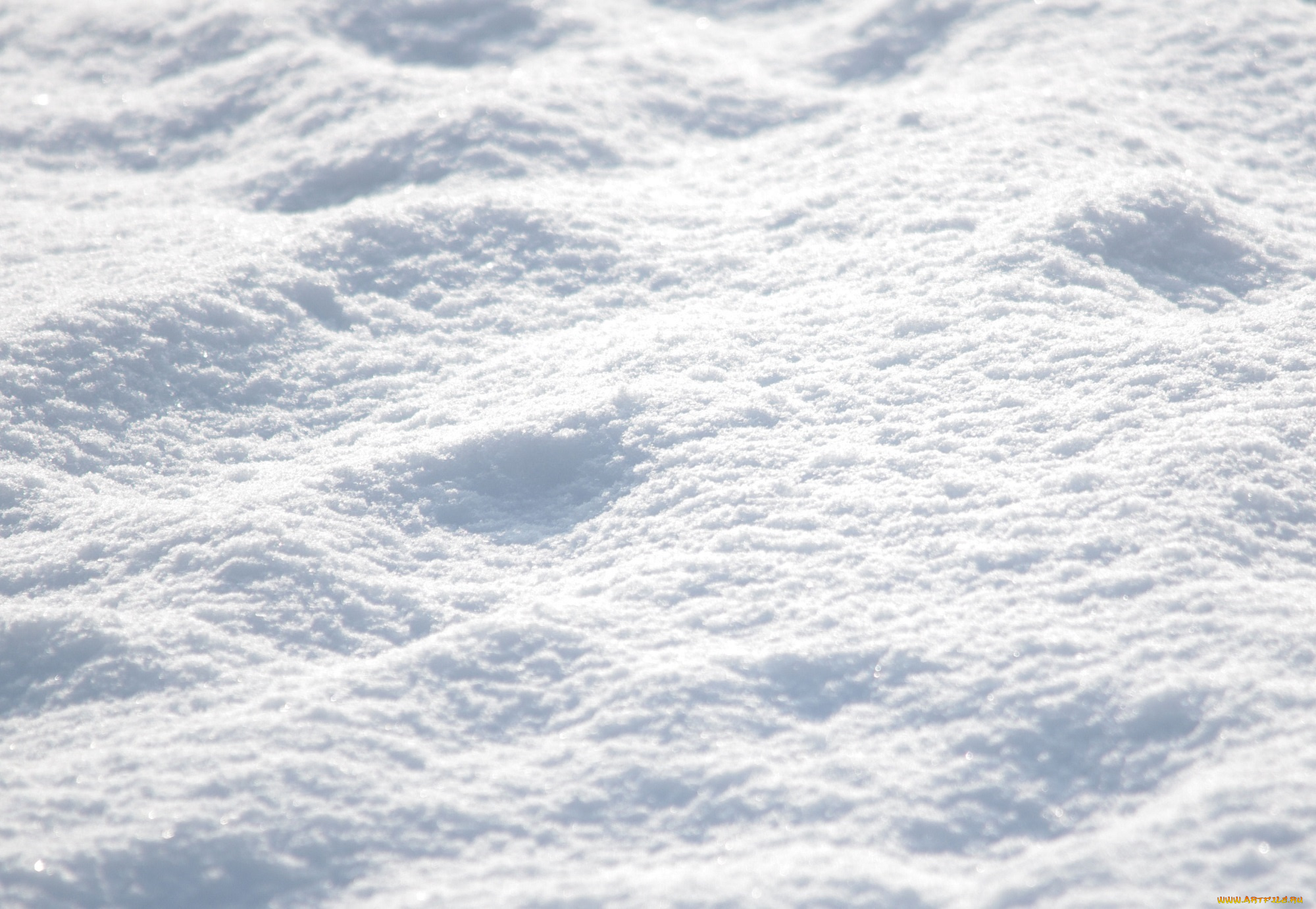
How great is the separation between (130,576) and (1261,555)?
1.53 meters

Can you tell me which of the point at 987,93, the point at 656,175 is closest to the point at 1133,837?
the point at 656,175

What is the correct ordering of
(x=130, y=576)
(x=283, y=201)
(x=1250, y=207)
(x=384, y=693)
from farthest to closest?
(x=283, y=201), (x=1250, y=207), (x=130, y=576), (x=384, y=693)

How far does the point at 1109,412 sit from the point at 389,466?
3.66 feet

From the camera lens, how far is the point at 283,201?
86.1 inches

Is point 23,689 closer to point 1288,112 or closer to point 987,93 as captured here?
point 987,93

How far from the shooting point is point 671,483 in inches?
57.5

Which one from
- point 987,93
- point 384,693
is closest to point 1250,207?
point 987,93

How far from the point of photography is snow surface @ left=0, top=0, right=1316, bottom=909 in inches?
40.9

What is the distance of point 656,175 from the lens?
7.34ft

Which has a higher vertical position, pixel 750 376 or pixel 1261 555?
pixel 750 376

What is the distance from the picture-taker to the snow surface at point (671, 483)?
104cm

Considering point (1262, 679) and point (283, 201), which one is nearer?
point (1262, 679)

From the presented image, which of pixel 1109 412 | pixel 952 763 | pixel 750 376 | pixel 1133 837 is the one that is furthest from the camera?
pixel 750 376

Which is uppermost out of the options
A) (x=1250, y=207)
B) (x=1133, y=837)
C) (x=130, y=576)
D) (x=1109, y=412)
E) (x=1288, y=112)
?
(x=1288, y=112)
